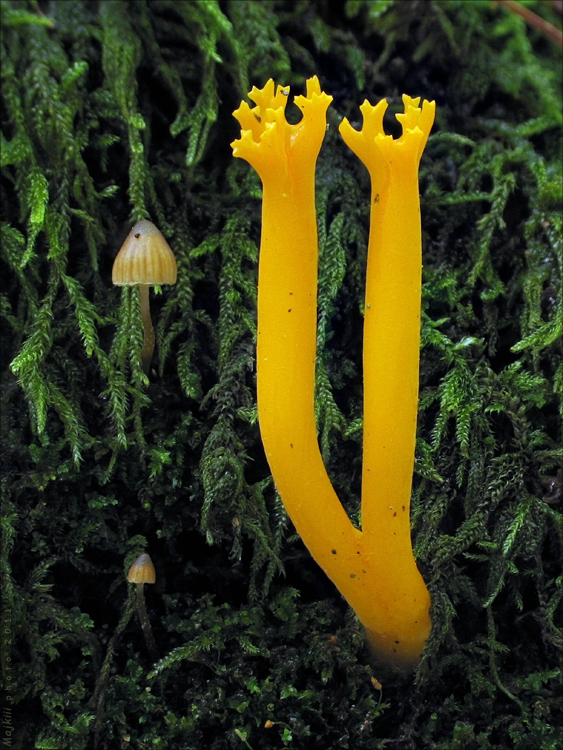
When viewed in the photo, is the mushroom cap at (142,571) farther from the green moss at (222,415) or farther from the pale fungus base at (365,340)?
the pale fungus base at (365,340)

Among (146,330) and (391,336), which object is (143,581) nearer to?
(146,330)

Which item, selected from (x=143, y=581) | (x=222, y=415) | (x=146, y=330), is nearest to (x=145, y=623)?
(x=143, y=581)

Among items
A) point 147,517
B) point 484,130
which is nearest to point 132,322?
point 147,517

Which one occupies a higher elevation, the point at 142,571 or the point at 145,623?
the point at 142,571

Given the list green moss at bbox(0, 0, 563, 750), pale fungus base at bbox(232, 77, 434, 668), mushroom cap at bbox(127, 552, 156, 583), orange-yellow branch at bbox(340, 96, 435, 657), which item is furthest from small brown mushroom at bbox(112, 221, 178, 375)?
mushroom cap at bbox(127, 552, 156, 583)

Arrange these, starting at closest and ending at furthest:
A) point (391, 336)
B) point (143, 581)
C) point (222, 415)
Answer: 1. point (391, 336)
2. point (143, 581)
3. point (222, 415)
